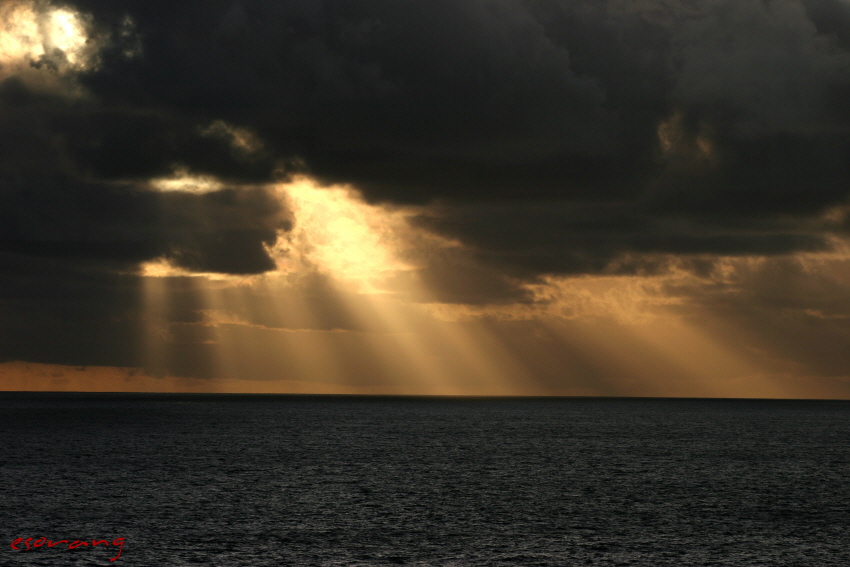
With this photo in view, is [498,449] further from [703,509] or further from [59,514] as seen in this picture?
[59,514]

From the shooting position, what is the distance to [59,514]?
5744 centimetres

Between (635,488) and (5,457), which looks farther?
(5,457)

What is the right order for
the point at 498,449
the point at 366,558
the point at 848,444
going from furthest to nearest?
1. the point at 848,444
2. the point at 498,449
3. the point at 366,558

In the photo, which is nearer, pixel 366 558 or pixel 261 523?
pixel 366 558

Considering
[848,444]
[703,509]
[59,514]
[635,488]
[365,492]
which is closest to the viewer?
[59,514]

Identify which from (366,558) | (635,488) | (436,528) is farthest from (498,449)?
(366,558)

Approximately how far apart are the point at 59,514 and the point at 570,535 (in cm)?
3208

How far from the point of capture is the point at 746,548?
4912 cm

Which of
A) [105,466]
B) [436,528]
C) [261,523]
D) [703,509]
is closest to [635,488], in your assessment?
[703,509]

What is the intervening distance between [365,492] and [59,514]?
23336mm

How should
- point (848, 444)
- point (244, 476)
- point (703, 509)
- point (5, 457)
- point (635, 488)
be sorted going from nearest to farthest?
point (703, 509)
point (635, 488)
point (244, 476)
point (5, 457)
point (848, 444)

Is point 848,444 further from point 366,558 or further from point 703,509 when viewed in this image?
point 366,558

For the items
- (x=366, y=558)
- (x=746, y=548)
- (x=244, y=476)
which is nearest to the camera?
(x=366, y=558)
